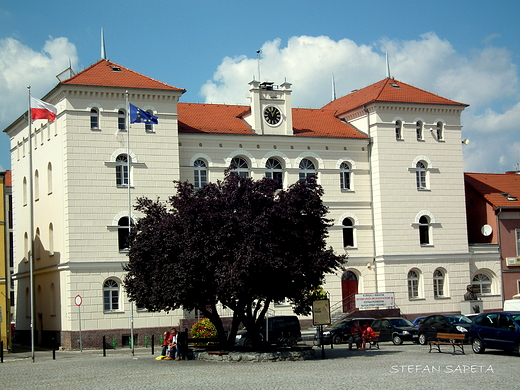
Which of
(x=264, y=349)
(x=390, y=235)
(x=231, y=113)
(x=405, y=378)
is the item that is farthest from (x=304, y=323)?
(x=405, y=378)

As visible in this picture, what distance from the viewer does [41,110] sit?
37.3 meters

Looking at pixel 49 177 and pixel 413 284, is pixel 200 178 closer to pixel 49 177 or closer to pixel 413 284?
pixel 49 177

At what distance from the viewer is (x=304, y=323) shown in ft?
163

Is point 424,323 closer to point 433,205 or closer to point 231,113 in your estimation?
point 433,205

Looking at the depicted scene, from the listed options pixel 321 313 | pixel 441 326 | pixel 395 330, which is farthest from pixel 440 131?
pixel 321 313

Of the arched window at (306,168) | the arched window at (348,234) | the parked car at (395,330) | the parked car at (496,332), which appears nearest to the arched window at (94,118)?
the arched window at (306,168)

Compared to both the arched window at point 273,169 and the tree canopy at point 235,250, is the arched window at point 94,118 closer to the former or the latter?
the arched window at point 273,169

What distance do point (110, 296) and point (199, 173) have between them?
364 inches

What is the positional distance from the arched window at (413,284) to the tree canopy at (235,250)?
66.8 feet

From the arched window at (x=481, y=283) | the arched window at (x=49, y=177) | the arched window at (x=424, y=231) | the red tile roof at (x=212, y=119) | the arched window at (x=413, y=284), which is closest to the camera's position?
the arched window at (x=49, y=177)

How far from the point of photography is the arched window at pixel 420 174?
52688 millimetres

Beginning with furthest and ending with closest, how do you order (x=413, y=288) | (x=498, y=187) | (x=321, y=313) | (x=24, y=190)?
Answer: (x=498, y=187)
(x=24, y=190)
(x=413, y=288)
(x=321, y=313)

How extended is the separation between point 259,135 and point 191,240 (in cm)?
2044

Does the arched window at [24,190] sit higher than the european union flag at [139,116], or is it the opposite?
the european union flag at [139,116]
